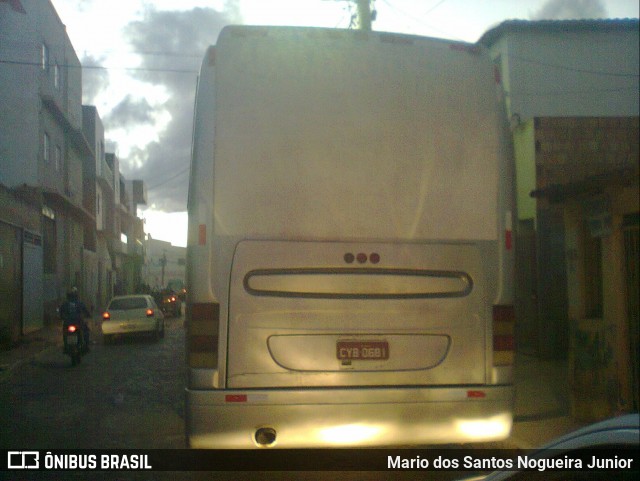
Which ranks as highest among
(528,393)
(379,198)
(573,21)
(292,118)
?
(573,21)

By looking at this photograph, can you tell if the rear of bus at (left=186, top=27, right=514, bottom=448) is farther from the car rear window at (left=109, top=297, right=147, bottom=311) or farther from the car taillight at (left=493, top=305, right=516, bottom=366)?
the car rear window at (left=109, top=297, right=147, bottom=311)

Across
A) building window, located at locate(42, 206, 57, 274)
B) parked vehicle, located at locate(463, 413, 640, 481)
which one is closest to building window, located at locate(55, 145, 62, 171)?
building window, located at locate(42, 206, 57, 274)

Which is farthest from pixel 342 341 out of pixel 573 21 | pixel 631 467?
pixel 573 21

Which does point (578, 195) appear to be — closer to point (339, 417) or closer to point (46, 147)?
point (339, 417)

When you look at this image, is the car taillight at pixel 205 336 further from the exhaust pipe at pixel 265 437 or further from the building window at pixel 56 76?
the building window at pixel 56 76

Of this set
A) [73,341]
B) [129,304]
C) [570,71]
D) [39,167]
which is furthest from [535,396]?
[39,167]

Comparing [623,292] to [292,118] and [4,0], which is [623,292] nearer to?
[292,118]

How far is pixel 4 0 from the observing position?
23578 millimetres

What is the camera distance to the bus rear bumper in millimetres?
5215

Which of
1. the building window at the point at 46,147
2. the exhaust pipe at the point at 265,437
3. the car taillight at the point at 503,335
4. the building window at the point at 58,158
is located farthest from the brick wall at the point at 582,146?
the building window at the point at 58,158

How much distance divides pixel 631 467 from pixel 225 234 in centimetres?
347

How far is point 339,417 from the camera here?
530cm

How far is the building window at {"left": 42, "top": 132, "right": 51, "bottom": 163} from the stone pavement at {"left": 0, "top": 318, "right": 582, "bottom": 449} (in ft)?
32.2

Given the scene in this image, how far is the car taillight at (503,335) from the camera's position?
18.5 feet
